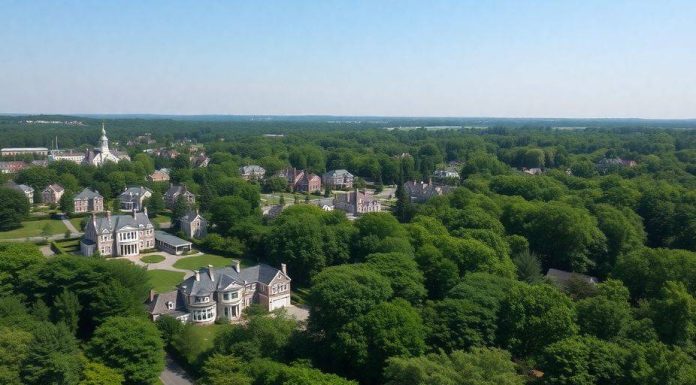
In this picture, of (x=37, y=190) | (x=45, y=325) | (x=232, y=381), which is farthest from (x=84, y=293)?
(x=37, y=190)

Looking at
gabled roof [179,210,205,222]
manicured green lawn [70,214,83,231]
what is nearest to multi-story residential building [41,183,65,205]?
manicured green lawn [70,214,83,231]

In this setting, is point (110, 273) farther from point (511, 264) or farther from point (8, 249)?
point (511, 264)

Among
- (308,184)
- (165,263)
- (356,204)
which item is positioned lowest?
(165,263)

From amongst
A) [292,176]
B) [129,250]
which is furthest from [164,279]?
[292,176]

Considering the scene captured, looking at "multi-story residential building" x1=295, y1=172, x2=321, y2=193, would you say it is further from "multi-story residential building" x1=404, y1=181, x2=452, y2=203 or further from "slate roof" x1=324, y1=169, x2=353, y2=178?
"multi-story residential building" x1=404, y1=181, x2=452, y2=203

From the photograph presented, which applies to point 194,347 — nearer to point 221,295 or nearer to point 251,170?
→ point 221,295
